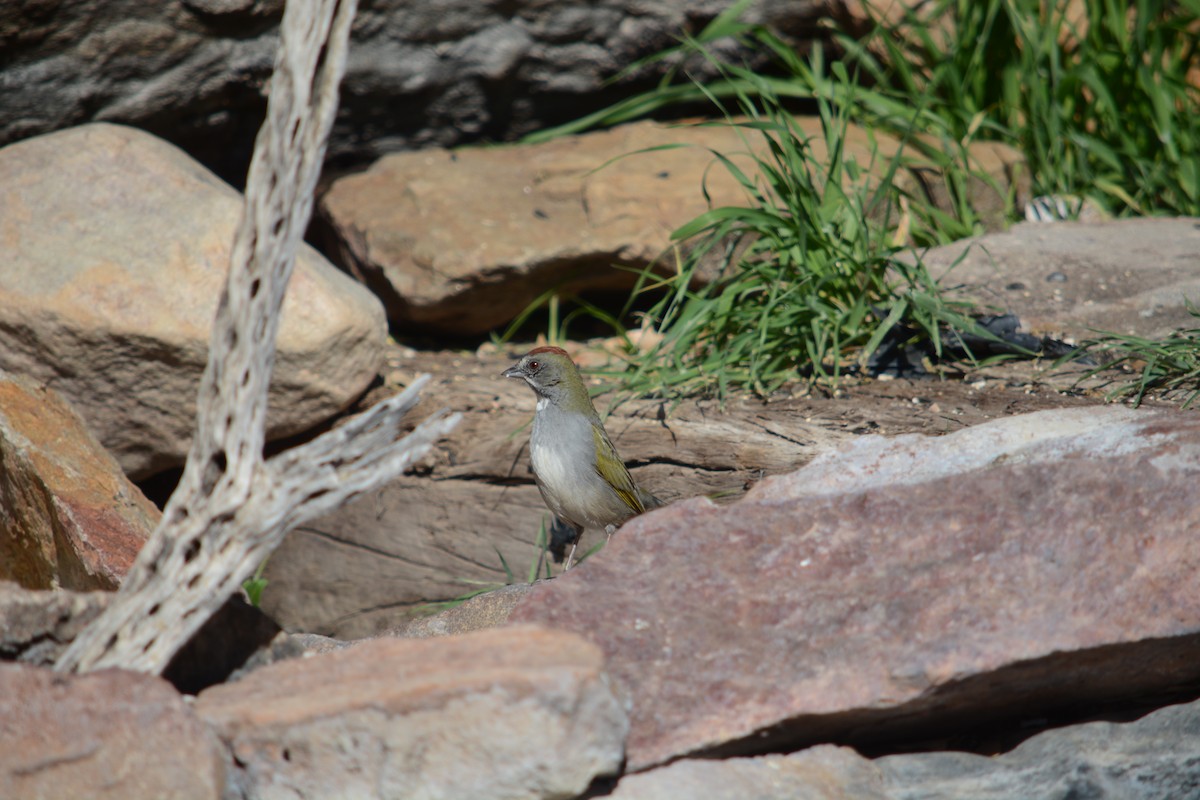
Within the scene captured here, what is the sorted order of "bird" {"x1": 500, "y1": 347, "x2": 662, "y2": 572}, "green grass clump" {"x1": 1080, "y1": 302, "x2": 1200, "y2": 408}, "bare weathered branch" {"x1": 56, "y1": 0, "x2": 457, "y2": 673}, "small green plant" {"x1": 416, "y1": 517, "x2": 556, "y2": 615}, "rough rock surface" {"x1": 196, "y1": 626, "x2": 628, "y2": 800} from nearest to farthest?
"rough rock surface" {"x1": 196, "y1": 626, "x2": 628, "y2": 800}
"bare weathered branch" {"x1": 56, "y1": 0, "x2": 457, "y2": 673}
"green grass clump" {"x1": 1080, "y1": 302, "x2": 1200, "y2": 408}
"bird" {"x1": 500, "y1": 347, "x2": 662, "y2": 572}
"small green plant" {"x1": 416, "y1": 517, "x2": 556, "y2": 615}

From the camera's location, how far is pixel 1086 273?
5246 millimetres

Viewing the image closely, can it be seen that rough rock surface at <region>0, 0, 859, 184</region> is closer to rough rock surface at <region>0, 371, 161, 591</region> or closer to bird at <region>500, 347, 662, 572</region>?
rough rock surface at <region>0, 371, 161, 591</region>

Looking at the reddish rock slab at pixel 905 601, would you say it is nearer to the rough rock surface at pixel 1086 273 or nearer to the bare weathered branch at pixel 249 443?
the bare weathered branch at pixel 249 443

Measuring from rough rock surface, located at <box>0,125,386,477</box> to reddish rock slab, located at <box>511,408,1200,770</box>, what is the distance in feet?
7.40

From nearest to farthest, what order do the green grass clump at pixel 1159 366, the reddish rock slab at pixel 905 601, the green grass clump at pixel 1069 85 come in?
1. the reddish rock slab at pixel 905 601
2. the green grass clump at pixel 1159 366
3. the green grass clump at pixel 1069 85

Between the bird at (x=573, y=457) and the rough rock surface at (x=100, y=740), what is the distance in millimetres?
1996

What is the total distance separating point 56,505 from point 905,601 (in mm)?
2612

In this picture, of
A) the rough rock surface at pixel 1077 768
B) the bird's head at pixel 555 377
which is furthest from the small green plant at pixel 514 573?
the rough rock surface at pixel 1077 768

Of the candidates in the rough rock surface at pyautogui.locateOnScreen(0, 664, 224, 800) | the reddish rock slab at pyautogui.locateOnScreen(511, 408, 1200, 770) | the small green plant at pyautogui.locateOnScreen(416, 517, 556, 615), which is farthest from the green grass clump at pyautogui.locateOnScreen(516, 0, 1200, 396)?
the rough rock surface at pyautogui.locateOnScreen(0, 664, 224, 800)

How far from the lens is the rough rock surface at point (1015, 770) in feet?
8.82

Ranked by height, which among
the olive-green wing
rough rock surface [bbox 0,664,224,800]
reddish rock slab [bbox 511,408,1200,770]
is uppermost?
rough rock surface [bbox 0,664,224,800]

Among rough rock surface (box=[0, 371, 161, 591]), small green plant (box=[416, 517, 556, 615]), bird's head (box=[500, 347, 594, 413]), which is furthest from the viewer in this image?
small green plant (box=[416, 517, 556, 615])

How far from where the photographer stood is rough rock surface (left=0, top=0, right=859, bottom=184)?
5.38 metres

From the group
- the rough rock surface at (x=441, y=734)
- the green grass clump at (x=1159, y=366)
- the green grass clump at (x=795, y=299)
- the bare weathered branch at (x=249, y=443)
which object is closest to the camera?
the rough rock surface at (x=441, y=734)
